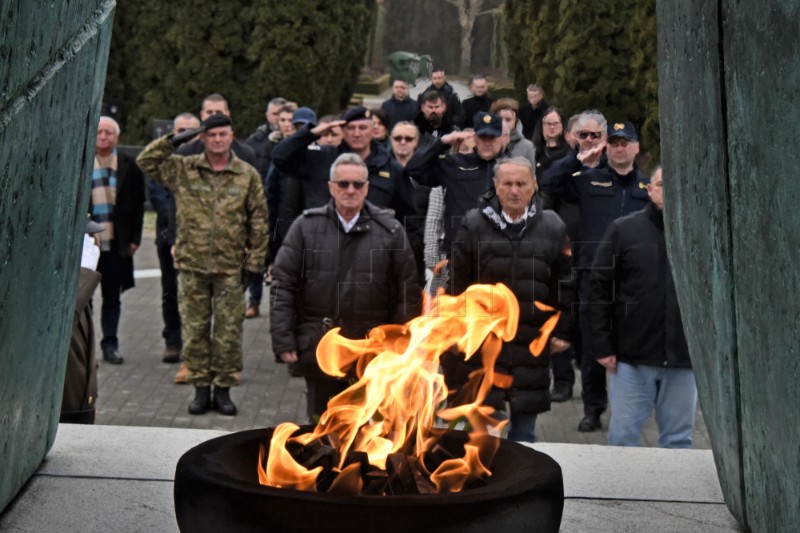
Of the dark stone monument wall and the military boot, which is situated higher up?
the dark stone monument wall

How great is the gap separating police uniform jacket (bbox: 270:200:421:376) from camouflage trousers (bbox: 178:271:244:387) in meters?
1.60

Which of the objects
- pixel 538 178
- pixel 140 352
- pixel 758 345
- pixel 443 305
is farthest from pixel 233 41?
pixel 758 345

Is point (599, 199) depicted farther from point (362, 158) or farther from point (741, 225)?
point (741, 225)

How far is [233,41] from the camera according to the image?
2167cm

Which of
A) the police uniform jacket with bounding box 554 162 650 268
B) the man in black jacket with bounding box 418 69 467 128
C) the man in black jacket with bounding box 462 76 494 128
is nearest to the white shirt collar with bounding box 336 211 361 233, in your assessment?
the man in black jacket with bounding box 462 76 494 128

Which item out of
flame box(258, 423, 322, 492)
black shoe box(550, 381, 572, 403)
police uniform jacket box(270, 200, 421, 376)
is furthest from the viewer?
black shoe box(550, 381, 572, 403)

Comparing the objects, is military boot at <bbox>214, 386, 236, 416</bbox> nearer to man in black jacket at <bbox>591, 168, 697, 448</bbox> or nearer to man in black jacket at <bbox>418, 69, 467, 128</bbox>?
man in black jacket at <bbox>418, 69, 467, 128</bbox>

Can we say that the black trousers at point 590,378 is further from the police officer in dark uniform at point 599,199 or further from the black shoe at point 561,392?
the black shoe at point 561,392

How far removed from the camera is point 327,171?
9.61m

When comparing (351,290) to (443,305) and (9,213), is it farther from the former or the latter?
(9,213)

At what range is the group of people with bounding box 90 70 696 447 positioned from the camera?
7141 millimetres

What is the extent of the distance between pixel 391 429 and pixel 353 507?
857mm

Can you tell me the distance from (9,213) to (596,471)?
2448mm

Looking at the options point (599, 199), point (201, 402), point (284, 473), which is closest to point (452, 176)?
point (599, 199)
